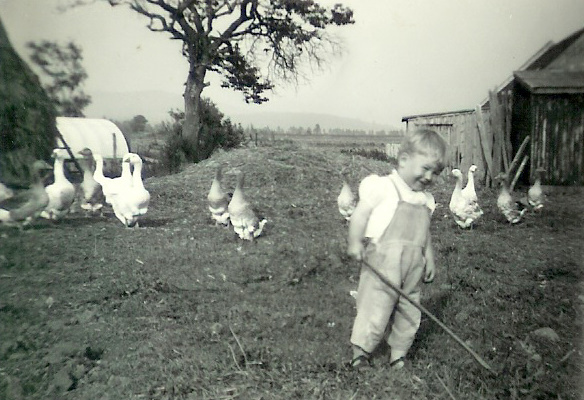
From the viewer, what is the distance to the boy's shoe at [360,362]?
8.57 ft

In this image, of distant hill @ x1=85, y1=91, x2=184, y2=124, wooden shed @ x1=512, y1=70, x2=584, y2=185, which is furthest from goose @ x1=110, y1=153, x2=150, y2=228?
wooden shed @ x1=512, y1=70, x2=584, y2=185

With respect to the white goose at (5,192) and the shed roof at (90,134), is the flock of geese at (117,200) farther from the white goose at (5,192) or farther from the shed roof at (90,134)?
the white goose at (5,192)

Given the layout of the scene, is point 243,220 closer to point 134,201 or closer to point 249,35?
point 134,201

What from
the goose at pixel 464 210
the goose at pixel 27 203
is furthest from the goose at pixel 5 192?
the goose at pixel 464 210

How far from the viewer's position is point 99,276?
140 inches

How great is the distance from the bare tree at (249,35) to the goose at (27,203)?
140cm

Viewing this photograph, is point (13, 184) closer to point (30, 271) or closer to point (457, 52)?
point (30, 271)

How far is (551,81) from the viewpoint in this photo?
756 cm

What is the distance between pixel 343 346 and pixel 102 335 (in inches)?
51.0

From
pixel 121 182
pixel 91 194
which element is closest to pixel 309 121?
pixel 121 182

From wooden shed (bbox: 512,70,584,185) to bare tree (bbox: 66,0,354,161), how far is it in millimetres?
5512

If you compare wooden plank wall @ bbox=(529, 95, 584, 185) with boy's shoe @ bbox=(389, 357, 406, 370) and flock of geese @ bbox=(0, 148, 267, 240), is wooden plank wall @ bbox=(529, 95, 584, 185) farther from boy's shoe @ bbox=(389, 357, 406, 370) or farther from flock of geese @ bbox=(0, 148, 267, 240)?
boy's shoe @ bbox=(389, 357, 406, 370)

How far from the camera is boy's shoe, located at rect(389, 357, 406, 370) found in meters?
2.63

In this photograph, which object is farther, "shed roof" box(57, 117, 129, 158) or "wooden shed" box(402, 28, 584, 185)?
"wooden shed" box(402, 28, 584, 185)
